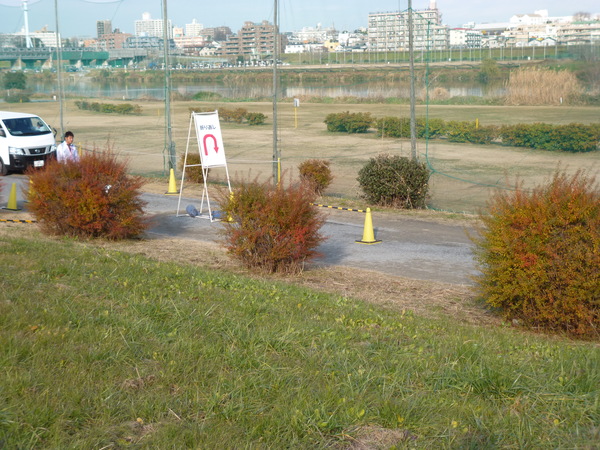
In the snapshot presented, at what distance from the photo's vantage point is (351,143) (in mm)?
37312

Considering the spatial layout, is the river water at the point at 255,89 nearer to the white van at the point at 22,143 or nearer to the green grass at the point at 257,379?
the white van at the point at 22,143

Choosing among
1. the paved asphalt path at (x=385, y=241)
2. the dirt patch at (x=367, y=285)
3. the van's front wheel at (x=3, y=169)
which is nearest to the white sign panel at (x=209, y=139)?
the paved asphalt path at (x=385, y=241)

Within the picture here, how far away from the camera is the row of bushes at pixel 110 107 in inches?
1379

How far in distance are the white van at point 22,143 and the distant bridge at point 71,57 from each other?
578 cm

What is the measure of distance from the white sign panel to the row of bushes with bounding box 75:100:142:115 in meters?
20.3

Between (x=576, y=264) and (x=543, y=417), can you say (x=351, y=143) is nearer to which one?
(x=576, y=264)

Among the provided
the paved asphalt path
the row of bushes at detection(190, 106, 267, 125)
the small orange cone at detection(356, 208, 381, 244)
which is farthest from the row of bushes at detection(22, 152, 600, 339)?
the row of bushes at detection(190, 106, 267, 125)

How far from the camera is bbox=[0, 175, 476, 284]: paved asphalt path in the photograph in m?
12.1

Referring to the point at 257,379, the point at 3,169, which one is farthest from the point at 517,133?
the point at 257,379

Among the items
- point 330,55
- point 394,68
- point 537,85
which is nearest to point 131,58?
point 330,55

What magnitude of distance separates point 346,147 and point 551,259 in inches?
1083

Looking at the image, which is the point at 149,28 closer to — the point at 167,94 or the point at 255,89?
the point at 167,94

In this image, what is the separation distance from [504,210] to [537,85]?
26.8 meters

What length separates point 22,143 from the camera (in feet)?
78.9
